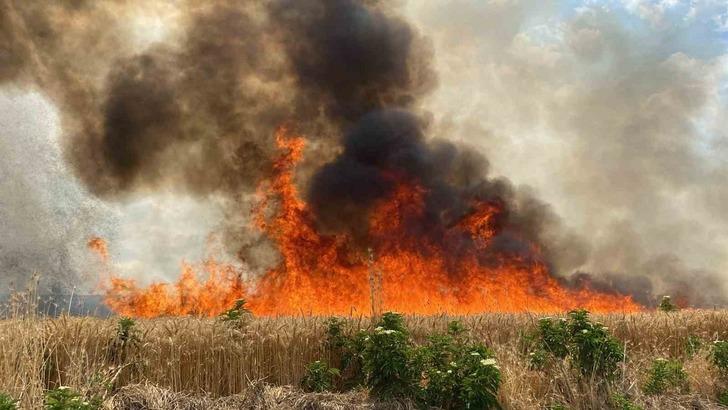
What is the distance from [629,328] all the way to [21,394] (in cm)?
1339

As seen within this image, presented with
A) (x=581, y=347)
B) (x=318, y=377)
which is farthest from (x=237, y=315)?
(x=581, y=347)

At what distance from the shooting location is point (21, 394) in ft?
24.3

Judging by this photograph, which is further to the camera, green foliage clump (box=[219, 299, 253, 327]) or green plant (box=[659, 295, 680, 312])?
green plant (box=[659, 295, 680, 312])

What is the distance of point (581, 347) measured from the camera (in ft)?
31.8

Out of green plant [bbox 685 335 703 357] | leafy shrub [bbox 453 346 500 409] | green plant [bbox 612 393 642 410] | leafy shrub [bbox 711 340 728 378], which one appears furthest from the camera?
green plant [bbox 685 335 703 357]

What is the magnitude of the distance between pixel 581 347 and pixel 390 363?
372 centimetres

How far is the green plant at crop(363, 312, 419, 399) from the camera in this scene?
27.9 ft

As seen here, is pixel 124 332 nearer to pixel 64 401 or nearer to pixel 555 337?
pixel 64 401

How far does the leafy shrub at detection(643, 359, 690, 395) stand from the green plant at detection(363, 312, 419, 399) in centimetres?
504

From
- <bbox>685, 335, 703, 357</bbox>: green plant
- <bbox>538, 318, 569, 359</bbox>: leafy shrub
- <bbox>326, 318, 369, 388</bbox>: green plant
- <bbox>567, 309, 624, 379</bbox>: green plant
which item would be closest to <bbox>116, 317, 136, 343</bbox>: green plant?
<bbox>326, 318, 369, 388</bbox>: green plant

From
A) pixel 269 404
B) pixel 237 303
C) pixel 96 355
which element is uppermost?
pixel 237 303

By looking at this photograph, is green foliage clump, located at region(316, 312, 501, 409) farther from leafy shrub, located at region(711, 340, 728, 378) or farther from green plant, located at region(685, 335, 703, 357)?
green plant, located at region(685, 335, 703, 357)

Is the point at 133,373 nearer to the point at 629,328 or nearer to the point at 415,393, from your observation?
the point at 415,393

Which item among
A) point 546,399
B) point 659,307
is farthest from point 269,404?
point 659,307
